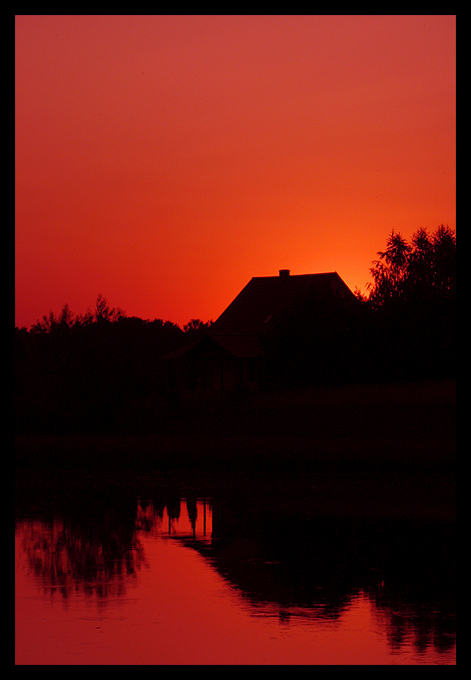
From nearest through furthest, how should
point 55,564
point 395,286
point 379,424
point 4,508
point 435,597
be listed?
1. point 4,508
2. point 435,597
3. point 55,564
4. point 379,424
5. point 395,286

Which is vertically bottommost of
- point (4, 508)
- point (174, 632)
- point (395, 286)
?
point (174, 632)

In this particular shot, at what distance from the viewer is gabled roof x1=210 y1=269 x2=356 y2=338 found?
185 feet

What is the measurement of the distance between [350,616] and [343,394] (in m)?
26.1

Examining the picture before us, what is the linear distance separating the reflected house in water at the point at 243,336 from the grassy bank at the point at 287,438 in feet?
25.0

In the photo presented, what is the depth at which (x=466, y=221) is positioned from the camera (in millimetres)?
11633

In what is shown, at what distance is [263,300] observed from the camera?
59156mm

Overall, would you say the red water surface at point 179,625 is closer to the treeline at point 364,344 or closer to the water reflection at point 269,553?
the water reflection at point 269,553

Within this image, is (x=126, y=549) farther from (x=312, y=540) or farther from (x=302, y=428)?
(x=302, y=428)

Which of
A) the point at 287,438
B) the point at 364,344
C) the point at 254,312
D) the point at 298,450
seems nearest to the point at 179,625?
the point at 298,450

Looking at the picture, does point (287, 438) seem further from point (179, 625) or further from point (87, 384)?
point (179, 625)

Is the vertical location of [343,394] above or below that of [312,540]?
above

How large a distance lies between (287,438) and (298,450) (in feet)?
11.8

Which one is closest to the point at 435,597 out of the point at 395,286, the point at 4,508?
the point at 4,508

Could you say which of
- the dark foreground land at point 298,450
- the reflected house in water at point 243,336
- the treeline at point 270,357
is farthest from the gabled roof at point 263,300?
the dark foreground land at point 298,450
